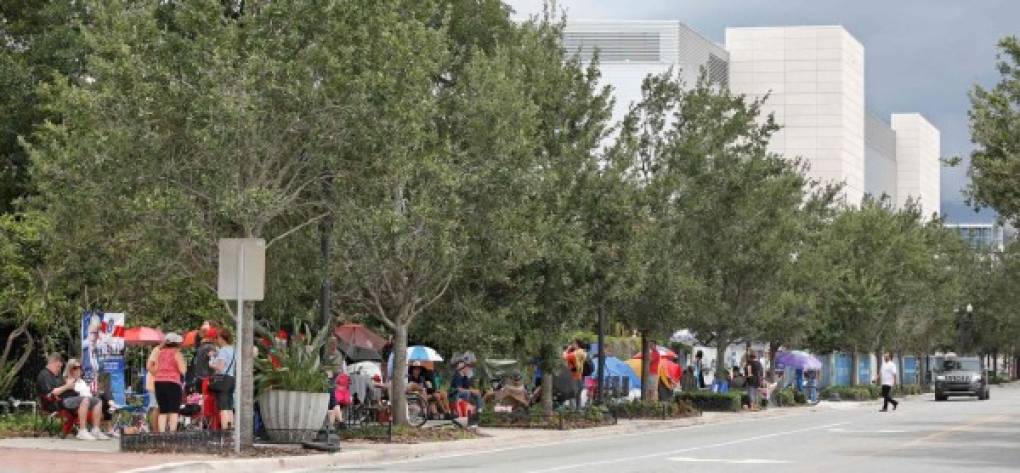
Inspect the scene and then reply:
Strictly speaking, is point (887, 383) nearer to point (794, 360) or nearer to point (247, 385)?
point (794, 360)

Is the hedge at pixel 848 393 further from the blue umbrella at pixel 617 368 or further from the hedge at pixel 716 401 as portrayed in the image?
A: the hedge at pixel 716 401

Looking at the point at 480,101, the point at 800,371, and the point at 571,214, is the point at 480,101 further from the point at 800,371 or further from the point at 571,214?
the point at 800,371

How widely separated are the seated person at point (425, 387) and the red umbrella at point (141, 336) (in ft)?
17.0

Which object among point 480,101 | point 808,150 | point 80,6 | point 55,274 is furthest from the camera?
point 808,150

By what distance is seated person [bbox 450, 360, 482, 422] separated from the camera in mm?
35500

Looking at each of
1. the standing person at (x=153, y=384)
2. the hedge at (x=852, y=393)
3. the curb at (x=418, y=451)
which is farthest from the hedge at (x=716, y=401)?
the standing person at (x=153, y=384)

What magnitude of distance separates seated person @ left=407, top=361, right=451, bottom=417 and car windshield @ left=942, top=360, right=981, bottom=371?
36.1 metres

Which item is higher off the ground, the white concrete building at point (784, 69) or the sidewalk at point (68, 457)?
the white concrete building at point (784, 69)

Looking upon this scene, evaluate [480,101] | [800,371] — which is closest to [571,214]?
[480,101]

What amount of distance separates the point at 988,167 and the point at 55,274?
61.1 ft

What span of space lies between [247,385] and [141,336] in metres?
Result: 11.3

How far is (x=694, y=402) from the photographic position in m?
45.2

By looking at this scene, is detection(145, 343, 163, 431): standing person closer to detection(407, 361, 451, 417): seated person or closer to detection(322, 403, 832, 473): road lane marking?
detection(322, 403, 832, 473): road lane marking

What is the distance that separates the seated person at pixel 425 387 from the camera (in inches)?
1257
